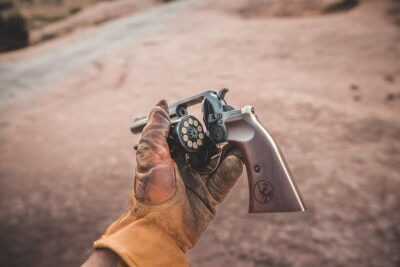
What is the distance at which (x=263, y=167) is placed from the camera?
152 centimetres

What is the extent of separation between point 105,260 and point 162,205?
0.38 m

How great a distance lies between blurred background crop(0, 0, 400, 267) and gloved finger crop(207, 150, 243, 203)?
1.35 metres

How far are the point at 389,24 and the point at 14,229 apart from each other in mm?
9766

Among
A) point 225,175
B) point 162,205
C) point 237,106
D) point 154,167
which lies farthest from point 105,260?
point 237,106

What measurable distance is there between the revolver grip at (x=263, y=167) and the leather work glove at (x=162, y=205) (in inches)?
7.2

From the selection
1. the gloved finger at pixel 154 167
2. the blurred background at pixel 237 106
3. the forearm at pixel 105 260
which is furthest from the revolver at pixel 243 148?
the blurred background at pixel 237 106

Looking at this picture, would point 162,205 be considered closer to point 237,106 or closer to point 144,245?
point 144,245

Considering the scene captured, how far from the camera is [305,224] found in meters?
3.12

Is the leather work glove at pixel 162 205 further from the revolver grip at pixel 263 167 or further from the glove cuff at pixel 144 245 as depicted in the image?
the revolver grip at pixel 263 167

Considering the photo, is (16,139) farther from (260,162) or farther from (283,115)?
(260,162)

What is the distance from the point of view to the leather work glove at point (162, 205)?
134 centimetres

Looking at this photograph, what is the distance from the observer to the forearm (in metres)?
1.24

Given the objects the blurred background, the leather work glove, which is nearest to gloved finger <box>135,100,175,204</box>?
the leather work glove

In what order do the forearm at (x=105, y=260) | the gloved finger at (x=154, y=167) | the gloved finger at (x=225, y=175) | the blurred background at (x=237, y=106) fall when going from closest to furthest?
the forearm at (x=105, y=260)
the gloved finger at (x=154, y=167)
the gloved finger at (x=225, y=175)
the blurred background at (x=237, y=106)
